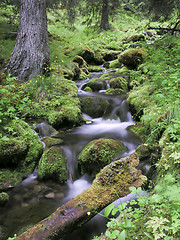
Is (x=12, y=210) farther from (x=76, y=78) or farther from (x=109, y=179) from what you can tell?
(x=76, y=78)

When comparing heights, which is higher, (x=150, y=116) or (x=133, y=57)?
(x=133, y=57)

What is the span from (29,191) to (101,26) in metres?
15.8

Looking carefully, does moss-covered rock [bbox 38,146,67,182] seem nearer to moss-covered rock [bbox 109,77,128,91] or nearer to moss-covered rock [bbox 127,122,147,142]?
moss-covered rock [bbox 127,122,147,142]

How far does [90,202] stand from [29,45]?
5434mm

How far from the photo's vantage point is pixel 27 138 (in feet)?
12.9

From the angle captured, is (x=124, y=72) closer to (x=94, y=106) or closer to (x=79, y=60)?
(x=79, y=60)

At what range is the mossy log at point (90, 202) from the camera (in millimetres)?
1965

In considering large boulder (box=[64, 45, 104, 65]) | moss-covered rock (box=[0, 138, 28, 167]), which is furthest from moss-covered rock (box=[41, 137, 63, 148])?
large boulder (box=[64, 45, 104, 65])

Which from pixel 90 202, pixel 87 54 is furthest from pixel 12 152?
pixel 87 54

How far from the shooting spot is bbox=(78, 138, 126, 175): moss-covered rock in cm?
344

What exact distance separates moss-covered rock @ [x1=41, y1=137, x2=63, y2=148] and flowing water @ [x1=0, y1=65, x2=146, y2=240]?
0.47ft

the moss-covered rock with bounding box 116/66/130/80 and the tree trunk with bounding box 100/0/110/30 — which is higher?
the tree trunk with bounding box 100/0/110/30

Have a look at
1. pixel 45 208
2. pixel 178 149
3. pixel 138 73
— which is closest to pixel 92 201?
pixel 45 208

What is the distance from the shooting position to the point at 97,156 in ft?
11.3
